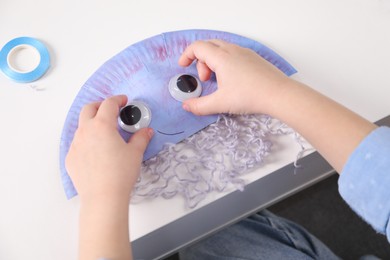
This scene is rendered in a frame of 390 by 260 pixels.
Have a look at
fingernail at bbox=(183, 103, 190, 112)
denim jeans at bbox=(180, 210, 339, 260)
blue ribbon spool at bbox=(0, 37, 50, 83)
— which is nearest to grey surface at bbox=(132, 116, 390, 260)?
denim jeans at bbox=(180, 210, 339, 260)

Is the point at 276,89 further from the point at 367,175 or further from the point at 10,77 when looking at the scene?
the point at 10,77

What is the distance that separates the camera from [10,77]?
1.74 ft

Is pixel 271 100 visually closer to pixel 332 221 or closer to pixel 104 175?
pixel 104 175

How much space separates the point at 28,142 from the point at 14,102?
2.6 inches

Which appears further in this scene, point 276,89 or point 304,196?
point 304,196

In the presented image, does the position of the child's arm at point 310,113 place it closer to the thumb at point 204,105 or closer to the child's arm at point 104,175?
the thumb at point 204,105

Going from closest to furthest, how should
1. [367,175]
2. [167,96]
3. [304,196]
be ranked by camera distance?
[367,175] → [167,96] → [304,196]

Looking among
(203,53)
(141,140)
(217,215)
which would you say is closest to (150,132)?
(141,140)

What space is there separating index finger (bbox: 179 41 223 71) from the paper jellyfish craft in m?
0.02

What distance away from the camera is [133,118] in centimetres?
→ 49

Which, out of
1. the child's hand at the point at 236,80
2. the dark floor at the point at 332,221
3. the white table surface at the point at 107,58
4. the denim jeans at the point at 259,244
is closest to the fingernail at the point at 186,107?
the child's hand at the point at 236,80

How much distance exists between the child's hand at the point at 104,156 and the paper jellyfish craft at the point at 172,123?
22mm

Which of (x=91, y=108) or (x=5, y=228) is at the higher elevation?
(x=91, y=108)

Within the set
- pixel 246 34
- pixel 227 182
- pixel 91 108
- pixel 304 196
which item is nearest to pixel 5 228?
pixel 91 108
